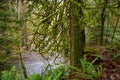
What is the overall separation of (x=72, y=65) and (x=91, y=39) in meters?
7.26

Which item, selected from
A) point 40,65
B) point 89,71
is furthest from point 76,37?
point 40,65

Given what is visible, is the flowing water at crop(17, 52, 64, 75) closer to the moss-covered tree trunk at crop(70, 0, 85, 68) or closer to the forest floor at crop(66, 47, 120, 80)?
the forest floor at crop(66, 47, 120, 80)

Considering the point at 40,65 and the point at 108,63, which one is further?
the point at 40,65

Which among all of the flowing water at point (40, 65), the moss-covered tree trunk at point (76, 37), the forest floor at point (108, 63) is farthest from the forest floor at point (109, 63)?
the flowing water at point (40, 65)

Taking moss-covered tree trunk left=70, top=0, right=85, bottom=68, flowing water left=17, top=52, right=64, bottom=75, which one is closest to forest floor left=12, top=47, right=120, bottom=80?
moss-covered tree trunk left=70, top=0, right=85, bottom=68

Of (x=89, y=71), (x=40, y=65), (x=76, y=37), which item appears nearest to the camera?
(x=89, y=71)

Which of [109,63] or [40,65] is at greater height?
[109,63]

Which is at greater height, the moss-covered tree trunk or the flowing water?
the moss-covered tree trunk

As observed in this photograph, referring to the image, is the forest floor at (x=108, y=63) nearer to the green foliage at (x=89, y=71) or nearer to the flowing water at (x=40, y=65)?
the green foliage at (x=89, y=71)

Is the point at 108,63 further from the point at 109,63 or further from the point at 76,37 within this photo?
the point at 76,37

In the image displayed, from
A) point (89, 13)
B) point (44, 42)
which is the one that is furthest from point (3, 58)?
point (89, 13)

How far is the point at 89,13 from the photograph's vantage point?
4.65 metres

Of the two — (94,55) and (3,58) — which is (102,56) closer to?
(94,55)

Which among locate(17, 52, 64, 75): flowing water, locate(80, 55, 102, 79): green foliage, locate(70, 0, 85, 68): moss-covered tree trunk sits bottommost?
locate(17, 52, 64, 75): flowing water
